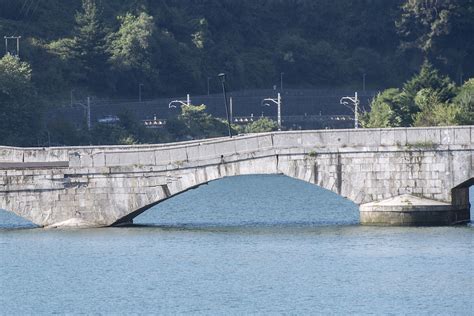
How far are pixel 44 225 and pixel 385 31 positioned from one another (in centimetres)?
10838

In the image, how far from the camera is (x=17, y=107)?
139m

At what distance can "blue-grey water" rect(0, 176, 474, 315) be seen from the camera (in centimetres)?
6112

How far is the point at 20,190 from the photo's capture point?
81312 mm

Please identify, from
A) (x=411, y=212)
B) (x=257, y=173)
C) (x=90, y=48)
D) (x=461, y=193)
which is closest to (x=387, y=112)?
(x=90, y=48)

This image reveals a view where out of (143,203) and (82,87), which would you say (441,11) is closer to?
(82,87)

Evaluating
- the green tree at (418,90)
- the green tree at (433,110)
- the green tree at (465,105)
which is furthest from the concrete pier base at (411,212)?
the green tree at (418,90)

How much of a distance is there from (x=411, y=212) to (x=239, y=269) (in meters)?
10.9

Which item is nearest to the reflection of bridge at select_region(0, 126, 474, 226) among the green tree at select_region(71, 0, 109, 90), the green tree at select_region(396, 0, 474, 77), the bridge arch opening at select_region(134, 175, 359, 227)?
the bridge arch opening at select_region(134, 175, 359, 227)

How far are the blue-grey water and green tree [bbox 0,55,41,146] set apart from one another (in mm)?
50497

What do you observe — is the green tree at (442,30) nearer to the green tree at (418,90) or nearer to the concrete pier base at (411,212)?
the green tree at (418,90)

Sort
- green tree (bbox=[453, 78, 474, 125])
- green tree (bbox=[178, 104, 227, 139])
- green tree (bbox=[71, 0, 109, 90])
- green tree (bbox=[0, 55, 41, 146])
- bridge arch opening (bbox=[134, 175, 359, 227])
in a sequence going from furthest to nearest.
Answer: green tree (bbox=[71, 0, 109, 90])
green tree (bbox=[178, 104, 227, 139])
green tree (bbox=[0, 55, 41, 146])
green tree (bbox=[453, 78, 474, 125])
bridge arch opening (bbox=[134, 175, 359, 227])

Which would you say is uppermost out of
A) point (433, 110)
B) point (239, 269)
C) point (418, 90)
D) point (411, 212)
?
point (418, 90)

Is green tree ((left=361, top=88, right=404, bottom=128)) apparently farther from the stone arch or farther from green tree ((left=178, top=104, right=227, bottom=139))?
the stone arch

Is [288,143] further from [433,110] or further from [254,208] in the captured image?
[433,110]
